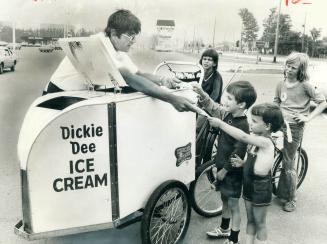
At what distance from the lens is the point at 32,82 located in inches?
242

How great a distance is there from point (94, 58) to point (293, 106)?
5.87 ft

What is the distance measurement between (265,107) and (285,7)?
166cm

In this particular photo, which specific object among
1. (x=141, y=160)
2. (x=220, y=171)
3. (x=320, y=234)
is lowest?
(x=320, y=234)

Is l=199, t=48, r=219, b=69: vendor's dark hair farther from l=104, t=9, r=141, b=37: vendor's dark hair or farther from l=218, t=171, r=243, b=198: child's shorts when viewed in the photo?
l=218, t=171, r=243, b=198: child's shorts

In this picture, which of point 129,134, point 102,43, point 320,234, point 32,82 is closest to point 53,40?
point 102,43

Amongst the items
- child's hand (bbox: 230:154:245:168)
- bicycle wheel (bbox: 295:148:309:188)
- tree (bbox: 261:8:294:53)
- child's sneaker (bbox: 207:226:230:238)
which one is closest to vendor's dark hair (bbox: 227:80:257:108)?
child's hand (bbox: 230:154:245:168)

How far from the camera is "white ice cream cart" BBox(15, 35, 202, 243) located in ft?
6.23

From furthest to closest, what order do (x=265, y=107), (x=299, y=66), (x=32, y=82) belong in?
(x=32, y=82), (x=299, y=66), (x=265, y=107)

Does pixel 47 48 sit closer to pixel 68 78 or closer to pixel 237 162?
pixel 68 78

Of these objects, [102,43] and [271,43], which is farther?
[271,43]

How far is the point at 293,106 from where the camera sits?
3176 millimetres

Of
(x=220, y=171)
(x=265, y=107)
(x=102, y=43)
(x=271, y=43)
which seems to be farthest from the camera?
(x=271, y=43)

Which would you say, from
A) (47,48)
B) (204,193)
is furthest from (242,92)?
(47,48)

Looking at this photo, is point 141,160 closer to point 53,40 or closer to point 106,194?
point 106,194
